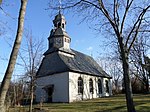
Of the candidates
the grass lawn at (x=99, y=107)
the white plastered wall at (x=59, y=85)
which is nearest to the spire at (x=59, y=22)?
the white plastered wall at (x=59, y=85)

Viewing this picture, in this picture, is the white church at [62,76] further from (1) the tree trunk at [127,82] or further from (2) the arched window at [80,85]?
(1) the tree trunk at [127,82]

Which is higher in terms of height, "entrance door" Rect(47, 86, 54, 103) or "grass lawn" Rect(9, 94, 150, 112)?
"entrance door" Rect(47, 86, 54, 103)

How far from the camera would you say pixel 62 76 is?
31.9 metres

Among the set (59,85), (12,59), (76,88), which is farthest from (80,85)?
(12,59)

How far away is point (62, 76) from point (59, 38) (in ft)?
23.7

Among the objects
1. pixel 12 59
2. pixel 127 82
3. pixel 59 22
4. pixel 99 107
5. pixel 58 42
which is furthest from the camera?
pixel 59 22

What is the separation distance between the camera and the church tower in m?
35.5

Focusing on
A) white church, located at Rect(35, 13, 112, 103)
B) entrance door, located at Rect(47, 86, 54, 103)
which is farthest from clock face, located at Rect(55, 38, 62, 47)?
entrance door, located at Rect(47, 86, 54, 103)

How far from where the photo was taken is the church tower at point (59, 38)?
→ 35.5 m

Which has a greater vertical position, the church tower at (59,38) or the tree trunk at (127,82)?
the church tower at (59,38)

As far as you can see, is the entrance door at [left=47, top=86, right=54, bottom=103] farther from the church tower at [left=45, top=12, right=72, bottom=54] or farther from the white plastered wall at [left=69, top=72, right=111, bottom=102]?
the church tower at [left=45, top=12, right=72, bottom=54]

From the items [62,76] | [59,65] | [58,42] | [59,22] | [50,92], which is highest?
[59,22]

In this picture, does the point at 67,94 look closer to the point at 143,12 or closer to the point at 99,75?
the point at 99,75

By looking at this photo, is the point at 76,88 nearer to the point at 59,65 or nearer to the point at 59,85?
the point at 59,85
